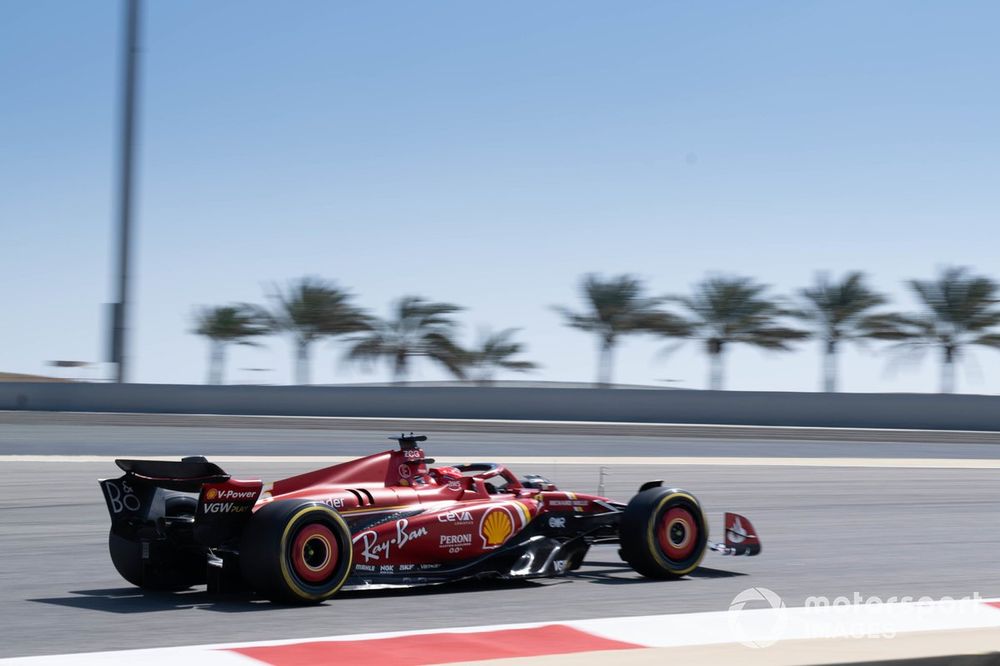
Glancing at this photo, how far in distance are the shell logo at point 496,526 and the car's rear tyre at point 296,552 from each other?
1.31 m

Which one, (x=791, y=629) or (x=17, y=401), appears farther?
(x=17, y=401)

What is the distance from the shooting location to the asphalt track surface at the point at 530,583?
687 cm

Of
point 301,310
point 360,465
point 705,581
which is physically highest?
point 301,310

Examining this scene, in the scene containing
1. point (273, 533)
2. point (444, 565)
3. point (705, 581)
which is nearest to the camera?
point (273, 533)

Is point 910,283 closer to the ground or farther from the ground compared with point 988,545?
farther from the ground

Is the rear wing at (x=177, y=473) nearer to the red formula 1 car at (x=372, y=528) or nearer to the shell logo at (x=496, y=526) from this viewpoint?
the red formula 1 car at (x=372, y=528)

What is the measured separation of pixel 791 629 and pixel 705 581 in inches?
103

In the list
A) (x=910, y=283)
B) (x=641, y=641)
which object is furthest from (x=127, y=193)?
(x=910, y=283)

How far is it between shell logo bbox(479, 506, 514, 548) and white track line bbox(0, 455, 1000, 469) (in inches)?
399

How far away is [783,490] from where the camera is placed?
17.0 metres

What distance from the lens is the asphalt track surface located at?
6.87 meters

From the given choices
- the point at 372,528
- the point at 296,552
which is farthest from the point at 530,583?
the point at 296,552

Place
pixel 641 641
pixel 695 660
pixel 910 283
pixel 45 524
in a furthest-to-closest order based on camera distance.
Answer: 1. pixel 910 283
2. pixel 45 524
3. pixel 641 641
4. pixel 695 660

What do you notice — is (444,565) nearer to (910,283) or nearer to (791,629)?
(791,629)
